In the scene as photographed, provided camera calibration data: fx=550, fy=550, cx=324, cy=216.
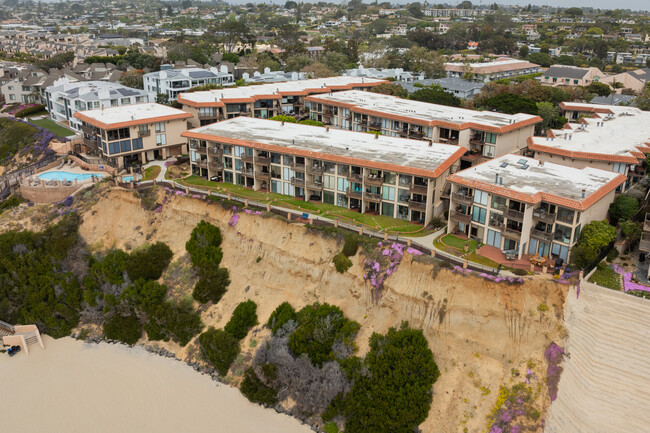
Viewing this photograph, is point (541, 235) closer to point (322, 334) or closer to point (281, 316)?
point (322, 334)

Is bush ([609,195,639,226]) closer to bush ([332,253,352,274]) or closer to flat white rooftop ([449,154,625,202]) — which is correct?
flat white rooftop ([449,154,625,202])

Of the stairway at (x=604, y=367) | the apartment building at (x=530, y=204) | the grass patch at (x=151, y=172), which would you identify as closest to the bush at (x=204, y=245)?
the grass patch at (x=151, y=172)

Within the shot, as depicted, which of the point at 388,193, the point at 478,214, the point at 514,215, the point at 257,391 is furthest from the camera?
the point at 388,193

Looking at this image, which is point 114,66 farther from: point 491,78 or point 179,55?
point 491,78

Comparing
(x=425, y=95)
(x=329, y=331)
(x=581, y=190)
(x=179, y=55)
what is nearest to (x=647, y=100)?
(x=425, y=95)

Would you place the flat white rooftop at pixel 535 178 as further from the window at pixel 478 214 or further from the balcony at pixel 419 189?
the balcony at pixel 419 189

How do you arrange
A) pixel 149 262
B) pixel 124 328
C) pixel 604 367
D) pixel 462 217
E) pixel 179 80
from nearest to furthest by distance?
pixel 604 367 < pixel 462 217 < pixel 124 328 < pixel 149 262 < pixel 179 80

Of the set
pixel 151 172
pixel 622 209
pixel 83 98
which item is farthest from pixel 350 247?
pixel 83 98
